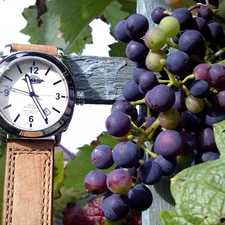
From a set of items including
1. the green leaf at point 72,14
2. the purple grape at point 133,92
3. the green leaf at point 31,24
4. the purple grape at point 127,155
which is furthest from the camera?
the green leaf at point 31,24

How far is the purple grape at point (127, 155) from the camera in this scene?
2.40ft

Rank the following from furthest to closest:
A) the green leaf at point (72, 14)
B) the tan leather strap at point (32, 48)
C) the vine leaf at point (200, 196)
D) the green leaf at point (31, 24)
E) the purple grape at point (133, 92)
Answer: the green leaf at point (31, 24), the green leaf at point (72, 14), the tan leather strap at point (32, 48), the purple grape at point (133, 92), the vine leaf at point (200, 196)

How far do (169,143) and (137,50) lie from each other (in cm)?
17

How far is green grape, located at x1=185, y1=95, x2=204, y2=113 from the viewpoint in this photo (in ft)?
2.48

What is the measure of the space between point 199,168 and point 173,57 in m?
0.19

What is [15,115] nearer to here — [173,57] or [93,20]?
[173,57]

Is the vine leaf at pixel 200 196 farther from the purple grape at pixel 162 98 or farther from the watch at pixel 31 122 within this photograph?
the watch at pixel 31 122

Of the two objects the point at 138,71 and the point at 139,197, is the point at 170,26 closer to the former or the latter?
the point at 138,71

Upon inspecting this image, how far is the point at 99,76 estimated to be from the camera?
3.23 ft

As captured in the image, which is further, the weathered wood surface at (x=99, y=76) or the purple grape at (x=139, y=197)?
the weathered wood surface at (x=99, y=76)

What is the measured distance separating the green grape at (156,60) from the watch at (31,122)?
19 cm

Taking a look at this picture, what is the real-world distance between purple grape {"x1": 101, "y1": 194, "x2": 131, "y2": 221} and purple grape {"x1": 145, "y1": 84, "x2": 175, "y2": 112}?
15cm

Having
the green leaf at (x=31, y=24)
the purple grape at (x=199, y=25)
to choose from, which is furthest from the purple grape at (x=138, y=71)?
the green leaf at (x=31, y=24)

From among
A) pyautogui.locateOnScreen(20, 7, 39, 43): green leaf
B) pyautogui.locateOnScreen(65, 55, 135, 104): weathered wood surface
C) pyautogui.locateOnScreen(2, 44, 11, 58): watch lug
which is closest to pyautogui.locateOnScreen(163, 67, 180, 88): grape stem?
pyautogui.locateOnScreen(65, 55, 135, 104): weathered wood surface
